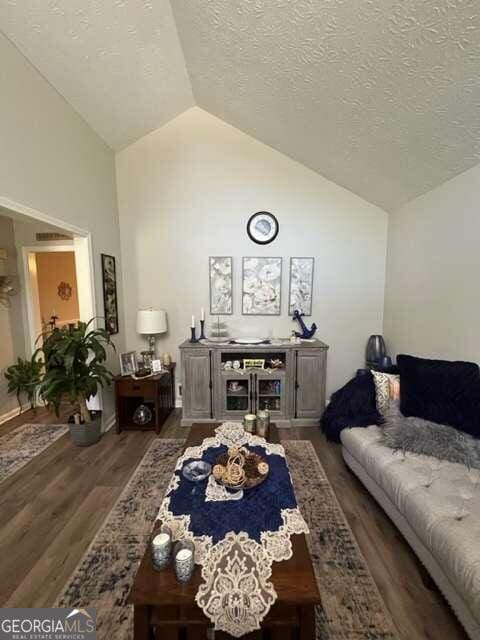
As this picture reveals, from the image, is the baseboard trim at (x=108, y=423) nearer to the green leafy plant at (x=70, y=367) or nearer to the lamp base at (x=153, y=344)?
the green leafy plant at (x=70, y=367)

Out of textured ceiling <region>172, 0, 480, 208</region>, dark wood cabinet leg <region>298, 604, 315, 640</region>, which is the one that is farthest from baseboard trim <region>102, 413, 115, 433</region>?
textured ceiling <region>172, 0, 480, 208</region>

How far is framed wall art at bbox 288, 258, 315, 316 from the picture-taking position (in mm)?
3141

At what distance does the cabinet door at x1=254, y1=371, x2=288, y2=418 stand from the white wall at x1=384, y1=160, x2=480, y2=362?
135 cm

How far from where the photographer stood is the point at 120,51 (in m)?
1.98

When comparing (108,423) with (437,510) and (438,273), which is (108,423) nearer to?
(437,510)

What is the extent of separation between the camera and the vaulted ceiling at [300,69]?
135 centimetres

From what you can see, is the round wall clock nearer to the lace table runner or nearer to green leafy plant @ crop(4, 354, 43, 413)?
the lace table runner

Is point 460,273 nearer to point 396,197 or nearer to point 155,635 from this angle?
point 396,197

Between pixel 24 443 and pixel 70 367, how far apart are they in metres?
1.07

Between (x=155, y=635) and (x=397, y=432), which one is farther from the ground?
(x=397, y=432)

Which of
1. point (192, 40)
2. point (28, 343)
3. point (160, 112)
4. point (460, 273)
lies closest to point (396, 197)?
point (460, 273)

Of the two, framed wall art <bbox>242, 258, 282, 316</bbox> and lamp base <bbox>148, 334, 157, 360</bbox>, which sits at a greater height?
framed wall art <bbox>242, 258, 282, 316</bbox>

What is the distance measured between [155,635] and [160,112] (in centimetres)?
379

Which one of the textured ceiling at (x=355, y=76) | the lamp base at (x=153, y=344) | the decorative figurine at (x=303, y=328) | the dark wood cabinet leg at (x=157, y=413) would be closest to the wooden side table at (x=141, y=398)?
the dark wood cabinet leg at (x=157, y=413)
